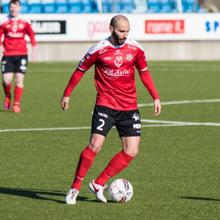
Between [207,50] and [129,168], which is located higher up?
[129,168]

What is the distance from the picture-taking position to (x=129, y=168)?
12867 mm

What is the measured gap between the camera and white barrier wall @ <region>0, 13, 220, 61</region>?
36.9m

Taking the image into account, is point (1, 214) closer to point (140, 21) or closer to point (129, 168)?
point (129, 168)

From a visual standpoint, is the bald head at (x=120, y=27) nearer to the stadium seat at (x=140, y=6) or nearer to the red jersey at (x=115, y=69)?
the red jersey at (x=115, y=69)

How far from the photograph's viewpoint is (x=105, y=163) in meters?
13.3

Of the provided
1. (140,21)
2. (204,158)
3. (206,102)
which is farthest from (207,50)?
(204,158)

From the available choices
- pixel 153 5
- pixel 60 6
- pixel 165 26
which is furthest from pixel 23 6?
pixel 165 26

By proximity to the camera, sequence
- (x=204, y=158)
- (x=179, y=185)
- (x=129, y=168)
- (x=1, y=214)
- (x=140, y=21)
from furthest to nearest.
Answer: (x=140, y=21), (x=204, y=158), (x=129, y=168), (x=179, y=185), (x=1, y=214)

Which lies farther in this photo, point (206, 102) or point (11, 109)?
point (206, 102)

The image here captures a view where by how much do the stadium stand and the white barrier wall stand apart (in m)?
2.71

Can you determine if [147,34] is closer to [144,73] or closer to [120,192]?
[144,73]

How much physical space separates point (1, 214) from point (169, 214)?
5.48 ft

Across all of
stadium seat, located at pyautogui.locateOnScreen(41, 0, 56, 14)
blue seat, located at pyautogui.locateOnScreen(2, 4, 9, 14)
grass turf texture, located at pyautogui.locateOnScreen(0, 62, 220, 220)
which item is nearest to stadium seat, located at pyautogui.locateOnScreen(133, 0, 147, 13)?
stadium seat, located at pyautogui.locateOnScreen(41, 0, 56, 14)

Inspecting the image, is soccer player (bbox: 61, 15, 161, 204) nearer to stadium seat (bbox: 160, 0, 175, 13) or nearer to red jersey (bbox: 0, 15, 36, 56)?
red jersey (bbox: 0, 15, 36, 56)
